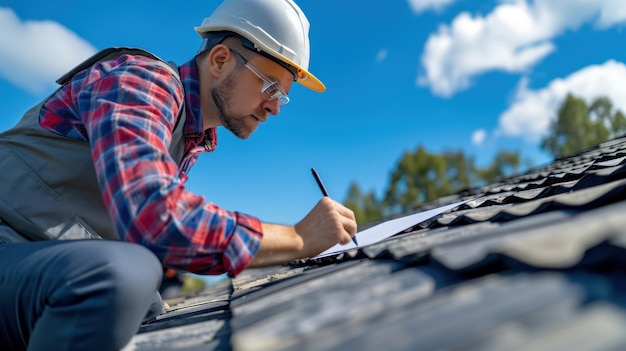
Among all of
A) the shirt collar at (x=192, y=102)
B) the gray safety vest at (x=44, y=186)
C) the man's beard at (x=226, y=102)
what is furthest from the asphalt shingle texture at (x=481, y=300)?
the man's beard at (x=226, y=102)

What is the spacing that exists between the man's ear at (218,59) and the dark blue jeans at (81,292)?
→ 1219 millimetres

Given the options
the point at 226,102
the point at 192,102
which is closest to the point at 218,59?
the point at 226,102

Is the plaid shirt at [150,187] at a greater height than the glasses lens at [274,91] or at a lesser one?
lesser

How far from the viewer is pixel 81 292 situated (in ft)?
4.20

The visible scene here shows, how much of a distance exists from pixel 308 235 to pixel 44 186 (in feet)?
3.32

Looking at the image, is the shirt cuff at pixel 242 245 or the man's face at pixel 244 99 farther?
the man's face at pixel 244 99

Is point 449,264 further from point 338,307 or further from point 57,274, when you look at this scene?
point 57,274

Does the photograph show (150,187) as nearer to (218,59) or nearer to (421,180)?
(218,59)

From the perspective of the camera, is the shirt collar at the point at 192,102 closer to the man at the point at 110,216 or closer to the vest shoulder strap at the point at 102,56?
the man at the point at 110,216

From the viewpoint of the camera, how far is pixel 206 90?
7.88 ft

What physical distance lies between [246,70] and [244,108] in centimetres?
20

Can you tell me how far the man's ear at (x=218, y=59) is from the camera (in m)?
2.40

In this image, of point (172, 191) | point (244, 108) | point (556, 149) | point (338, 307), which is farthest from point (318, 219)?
point (556, 149)

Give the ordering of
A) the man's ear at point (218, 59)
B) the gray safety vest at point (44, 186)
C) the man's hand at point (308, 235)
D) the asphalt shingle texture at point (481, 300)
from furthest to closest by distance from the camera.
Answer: the man's ear at point (218, 59) → the gray safety vest at point (44, 186) → the man's hand at point (308, 235) → the asphalt shingle texture at point (481, 300)
